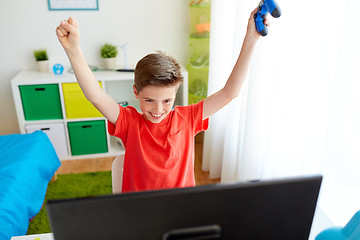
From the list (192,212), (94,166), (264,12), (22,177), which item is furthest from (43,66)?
(192,212)

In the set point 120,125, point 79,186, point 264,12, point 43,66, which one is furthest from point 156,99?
point 43,66

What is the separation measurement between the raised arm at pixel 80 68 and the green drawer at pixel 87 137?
6.07 ft

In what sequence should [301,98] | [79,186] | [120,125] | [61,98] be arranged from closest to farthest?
[120,125] < [301,98] < [79,186] < [61,98]

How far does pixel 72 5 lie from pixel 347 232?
2916mm

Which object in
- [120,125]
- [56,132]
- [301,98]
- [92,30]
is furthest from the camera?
[92,30]

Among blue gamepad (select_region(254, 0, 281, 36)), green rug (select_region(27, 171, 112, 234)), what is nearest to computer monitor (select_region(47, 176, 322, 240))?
blue gamepad (select_region(254, 0, 281, 36))

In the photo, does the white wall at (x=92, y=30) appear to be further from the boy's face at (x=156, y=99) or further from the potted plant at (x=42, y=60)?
the boy's face at (x=156, y=99)

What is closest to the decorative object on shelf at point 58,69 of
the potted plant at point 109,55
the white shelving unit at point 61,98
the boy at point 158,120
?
the white shelving unit at point 61,98

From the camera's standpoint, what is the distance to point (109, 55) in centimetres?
297

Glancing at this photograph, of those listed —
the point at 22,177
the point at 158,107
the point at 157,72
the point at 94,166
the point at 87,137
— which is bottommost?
the point at 94,166

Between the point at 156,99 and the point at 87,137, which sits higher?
the point at 156,99

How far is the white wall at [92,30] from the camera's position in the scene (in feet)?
9.57

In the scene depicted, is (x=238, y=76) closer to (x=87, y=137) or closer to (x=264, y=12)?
(x=264, y=12)

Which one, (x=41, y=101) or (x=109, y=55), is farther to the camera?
(x=109, y=55)
